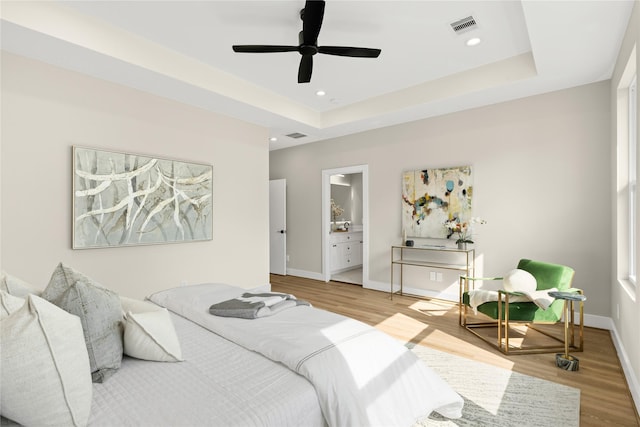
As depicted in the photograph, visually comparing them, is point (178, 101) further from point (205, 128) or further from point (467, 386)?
Result: point (467, 386)

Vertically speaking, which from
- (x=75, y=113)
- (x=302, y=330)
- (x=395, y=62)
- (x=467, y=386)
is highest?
(x=395, y=62)

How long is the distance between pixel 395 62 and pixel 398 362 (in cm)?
305

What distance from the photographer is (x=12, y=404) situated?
91 centimetres

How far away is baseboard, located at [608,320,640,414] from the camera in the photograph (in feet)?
6.87

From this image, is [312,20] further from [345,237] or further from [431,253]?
[345,237]

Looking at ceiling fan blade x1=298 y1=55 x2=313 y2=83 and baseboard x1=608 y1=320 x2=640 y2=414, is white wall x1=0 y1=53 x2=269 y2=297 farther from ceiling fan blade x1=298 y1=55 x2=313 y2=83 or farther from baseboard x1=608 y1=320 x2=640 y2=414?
baseboard x1=608 y1=320 x2=640 y2=414

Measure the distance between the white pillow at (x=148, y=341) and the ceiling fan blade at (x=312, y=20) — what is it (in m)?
2.18

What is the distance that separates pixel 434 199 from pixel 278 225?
125 inches

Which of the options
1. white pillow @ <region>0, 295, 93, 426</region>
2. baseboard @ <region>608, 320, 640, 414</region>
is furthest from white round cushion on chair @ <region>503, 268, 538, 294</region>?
white pillow @ <region>0, 295, 93, 426</region>

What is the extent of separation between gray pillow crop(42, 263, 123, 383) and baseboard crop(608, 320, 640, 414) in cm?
297

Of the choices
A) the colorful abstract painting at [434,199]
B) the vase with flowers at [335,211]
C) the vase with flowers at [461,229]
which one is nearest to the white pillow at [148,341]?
the vase with flowers at [461,229]

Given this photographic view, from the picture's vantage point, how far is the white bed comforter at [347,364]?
4.28 ft

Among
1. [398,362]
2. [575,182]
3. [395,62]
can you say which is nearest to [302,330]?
[398,362]

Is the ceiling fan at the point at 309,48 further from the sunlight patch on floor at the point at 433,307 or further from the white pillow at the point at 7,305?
the sunlight patch on floor at the point at 433,307
